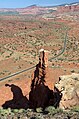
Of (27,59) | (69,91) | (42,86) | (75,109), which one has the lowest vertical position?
(27,59)

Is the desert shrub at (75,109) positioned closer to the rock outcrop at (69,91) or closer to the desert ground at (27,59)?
the rock outcrop at (69,91)

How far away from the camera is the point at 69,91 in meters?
16.8

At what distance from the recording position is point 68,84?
17.8 m

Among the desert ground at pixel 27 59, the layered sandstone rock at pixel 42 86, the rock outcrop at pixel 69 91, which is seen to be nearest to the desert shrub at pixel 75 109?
the rock outcrop at pixel 69 91

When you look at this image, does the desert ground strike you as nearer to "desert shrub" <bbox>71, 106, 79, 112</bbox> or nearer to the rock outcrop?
the rock outcrop

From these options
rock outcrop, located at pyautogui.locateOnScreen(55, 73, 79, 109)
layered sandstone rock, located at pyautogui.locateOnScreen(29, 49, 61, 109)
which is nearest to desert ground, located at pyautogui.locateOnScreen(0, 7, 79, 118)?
layered sandstone rock, located at pyautogui.locateOnScreen(29, 49, 61, 109)

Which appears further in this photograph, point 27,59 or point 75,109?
point 27,59

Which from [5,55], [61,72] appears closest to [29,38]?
[5,55]

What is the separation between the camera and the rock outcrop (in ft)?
52.9

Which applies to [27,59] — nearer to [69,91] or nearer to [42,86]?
[42,86]

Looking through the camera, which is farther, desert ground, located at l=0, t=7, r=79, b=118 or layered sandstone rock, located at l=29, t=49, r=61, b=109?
desert ground, located at l=0, t=7, r=79, b=118

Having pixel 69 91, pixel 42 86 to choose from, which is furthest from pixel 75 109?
pixel 42 86

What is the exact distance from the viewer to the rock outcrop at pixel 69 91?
1612 centimetres

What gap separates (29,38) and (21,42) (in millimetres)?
7497
